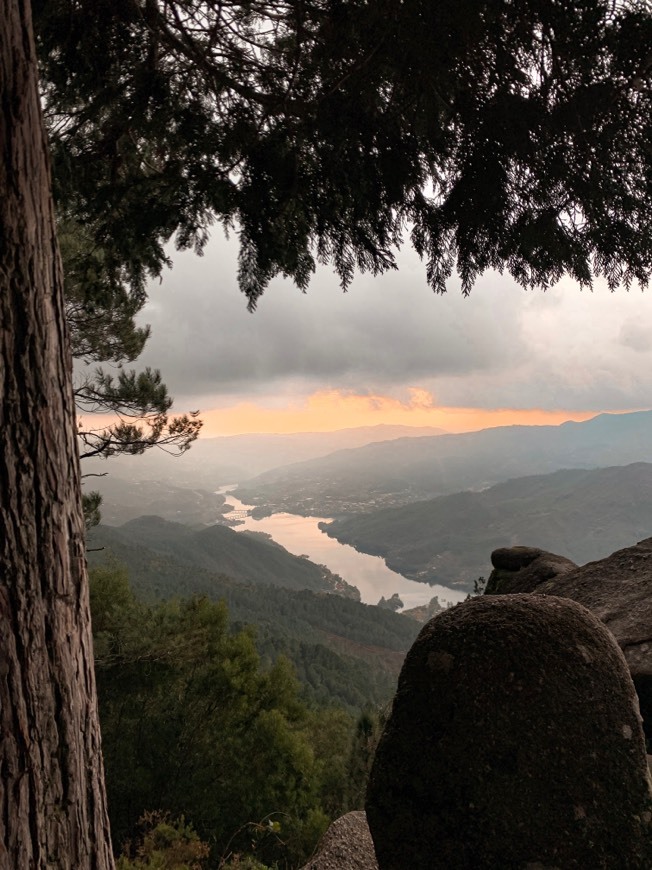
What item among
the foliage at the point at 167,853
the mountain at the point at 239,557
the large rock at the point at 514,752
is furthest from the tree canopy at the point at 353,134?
the mountain at the point at 239,557

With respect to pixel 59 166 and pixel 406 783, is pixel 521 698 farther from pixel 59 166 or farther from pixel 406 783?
pixel 59 166

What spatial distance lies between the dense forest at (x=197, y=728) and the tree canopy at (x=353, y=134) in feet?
33.9

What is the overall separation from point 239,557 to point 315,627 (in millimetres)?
50021

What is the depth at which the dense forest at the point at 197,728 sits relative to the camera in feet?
39.4

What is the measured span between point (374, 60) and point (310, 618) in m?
74.9

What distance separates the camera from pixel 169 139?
2803mm

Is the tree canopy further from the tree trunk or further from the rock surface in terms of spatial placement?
the rock surface

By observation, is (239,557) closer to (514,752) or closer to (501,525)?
(501,525)

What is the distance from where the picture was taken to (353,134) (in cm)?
255

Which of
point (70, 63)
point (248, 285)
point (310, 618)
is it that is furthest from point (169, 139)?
point (310, 618)

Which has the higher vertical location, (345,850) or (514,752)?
(514,752)

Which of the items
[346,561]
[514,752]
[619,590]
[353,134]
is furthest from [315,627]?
[353,134]

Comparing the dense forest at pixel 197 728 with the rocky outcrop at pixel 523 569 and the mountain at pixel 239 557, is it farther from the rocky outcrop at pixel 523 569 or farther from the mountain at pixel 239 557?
the mountain at pixel 239 557

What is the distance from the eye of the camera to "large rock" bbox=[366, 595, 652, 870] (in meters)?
1.89
